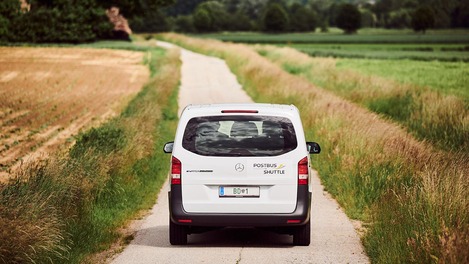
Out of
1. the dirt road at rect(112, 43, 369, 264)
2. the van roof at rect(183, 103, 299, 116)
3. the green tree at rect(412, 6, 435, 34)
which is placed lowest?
the green tree at rect(412, 6, 435, 34)

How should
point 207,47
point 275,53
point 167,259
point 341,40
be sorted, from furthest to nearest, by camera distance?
point 341,40 < point 207,47 < point 275,53 < point 167,259

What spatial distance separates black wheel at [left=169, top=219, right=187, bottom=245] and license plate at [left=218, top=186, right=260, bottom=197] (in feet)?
3.04

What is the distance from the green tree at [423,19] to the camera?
16050cm

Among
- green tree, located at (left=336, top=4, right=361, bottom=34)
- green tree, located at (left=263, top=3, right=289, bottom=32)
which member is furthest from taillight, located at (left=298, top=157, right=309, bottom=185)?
green tree, located at (left=263, top=3, right=289, bottom=32)

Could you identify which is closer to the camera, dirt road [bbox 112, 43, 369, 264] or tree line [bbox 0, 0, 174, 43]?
dirt road [bbox 112, 43, 369, 264]

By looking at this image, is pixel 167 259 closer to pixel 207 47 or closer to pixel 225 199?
pixel 225 199

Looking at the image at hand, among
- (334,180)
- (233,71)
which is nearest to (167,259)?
(334,180)

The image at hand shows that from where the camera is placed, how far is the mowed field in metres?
24.8

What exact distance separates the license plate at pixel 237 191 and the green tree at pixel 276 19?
7098 inches

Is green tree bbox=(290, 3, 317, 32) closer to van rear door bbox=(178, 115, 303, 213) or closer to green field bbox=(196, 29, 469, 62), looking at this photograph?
green field bbox=(196, 29, 469, 62)

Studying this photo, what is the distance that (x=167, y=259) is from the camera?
10.6m

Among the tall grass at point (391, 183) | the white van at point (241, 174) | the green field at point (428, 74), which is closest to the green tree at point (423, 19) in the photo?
the green field at point (428, 74)

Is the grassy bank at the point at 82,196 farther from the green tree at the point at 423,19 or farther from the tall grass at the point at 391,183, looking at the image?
the green tree at the point at 423,19

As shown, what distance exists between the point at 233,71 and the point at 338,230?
48.2 metres
